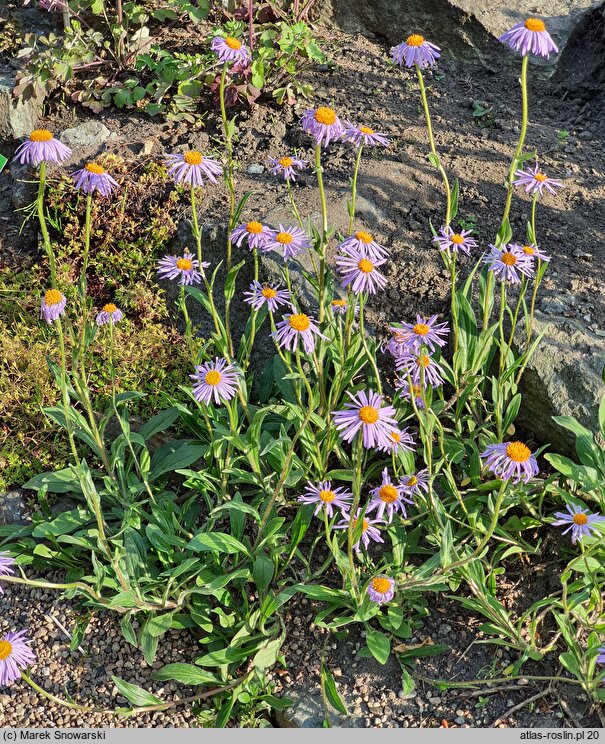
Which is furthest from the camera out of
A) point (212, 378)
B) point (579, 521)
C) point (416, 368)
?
point (416, 368)

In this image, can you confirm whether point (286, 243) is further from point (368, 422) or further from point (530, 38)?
point (530, 38)

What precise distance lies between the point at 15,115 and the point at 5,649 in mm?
3155

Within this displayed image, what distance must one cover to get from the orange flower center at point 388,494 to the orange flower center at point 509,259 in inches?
34.7

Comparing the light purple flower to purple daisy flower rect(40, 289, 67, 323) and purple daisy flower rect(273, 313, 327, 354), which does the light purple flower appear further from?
purple daisy flower rect(273, 313, 327, 354)

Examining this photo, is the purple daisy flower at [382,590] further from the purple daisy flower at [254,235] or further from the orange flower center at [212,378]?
the purple daisy flower at [254,235]

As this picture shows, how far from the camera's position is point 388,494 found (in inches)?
106

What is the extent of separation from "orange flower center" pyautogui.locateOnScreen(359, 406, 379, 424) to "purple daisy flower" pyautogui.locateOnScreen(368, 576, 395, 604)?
634mm

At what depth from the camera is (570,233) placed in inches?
147

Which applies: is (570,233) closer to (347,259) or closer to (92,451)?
(347,259)

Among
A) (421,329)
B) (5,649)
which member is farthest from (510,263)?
(5,649)

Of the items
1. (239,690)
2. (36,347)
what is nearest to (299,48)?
(36,347)

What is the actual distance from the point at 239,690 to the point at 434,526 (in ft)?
2.83

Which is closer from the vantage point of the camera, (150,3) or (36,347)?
(36,347)

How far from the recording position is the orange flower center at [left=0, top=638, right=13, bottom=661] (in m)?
2.35
